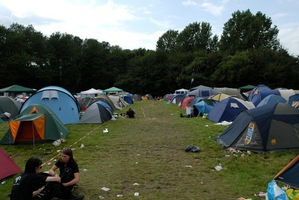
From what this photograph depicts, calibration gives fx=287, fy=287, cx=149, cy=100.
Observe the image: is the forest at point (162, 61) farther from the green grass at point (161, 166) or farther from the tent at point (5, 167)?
the tent at point (5, 167)

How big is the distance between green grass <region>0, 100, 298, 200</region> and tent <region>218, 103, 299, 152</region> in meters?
0.42

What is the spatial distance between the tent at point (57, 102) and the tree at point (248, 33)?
53.6 meters

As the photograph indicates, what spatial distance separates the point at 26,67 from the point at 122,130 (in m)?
50.7

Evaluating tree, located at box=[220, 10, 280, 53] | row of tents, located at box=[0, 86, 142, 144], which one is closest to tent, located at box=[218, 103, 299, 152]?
row of tents, located at box=[0, 86, 142, 144]

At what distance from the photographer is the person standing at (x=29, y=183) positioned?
17.2 feet

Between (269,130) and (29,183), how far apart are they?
26.2 feet

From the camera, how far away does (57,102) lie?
17.9 meters

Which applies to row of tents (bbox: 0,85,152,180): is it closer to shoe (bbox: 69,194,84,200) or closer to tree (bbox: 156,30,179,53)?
shoe (bbox: 69,194,84,200)

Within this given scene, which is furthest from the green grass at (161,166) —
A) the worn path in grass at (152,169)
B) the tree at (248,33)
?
the tree at (248,33)

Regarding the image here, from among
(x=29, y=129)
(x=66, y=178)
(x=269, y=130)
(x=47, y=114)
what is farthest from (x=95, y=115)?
(x=66, y=178)

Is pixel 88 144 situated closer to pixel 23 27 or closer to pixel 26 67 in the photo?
pixel 26 67

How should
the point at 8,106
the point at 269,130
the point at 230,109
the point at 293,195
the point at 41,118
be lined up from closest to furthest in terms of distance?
the point at 293,195
the point at 269,130
the point at 41,118
the point at 230,109
the point at 8,106

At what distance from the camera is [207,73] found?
58.1 metres

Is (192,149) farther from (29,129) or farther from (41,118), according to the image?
(29,129)
